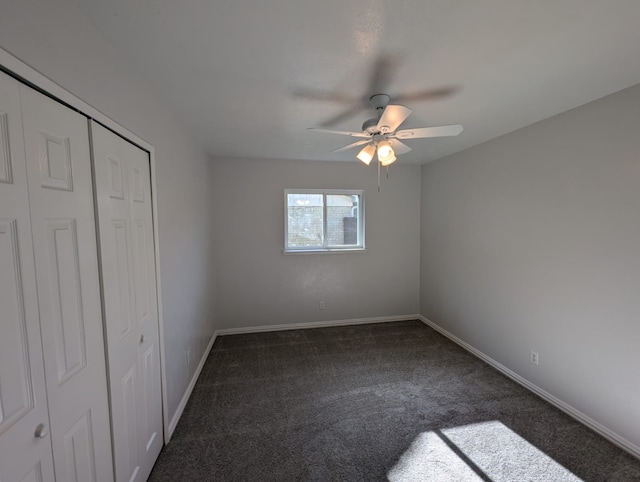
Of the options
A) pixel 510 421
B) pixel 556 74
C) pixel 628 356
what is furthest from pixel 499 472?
pixel 556 74

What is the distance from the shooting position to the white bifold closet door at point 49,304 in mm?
791

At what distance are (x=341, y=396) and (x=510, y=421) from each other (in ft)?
4.35

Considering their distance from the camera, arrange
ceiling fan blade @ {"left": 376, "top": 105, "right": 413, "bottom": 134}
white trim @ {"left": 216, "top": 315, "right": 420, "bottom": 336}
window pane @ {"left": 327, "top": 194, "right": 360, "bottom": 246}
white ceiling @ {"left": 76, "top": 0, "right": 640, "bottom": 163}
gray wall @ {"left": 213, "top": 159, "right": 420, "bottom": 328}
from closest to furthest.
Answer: white ceiling @ {"left": 76, "top": 0, "right": 640, "bottom": 163}, ceiling fan blade @ {"left": 376, "top": 105, "right": 413, "bottom": 134}, gray wall @ {"left": 213, "top": 159, "right": 420, "bottom": 328}, white trim @ {"left": 216, "top": 315, "right": 420, "bottom": 336}, window pane @ {"left": 327, "top": 194, "right": 360, "bottom": 246}

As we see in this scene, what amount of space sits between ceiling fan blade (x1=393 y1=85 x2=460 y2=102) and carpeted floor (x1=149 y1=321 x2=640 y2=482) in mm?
2419

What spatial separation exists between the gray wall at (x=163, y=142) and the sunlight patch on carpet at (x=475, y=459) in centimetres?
180

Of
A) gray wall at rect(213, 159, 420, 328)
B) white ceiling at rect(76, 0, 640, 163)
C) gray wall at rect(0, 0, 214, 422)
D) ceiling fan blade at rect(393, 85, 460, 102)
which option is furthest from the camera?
gray wall at rect(213, 159, 420, 328)

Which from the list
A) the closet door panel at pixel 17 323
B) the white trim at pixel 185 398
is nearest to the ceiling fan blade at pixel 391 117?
the closet door panel at pixel 17 323

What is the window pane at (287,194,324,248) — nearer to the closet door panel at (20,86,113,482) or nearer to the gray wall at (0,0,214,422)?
A: the gray wall at (0,0,214,422)

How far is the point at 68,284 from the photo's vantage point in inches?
40.3

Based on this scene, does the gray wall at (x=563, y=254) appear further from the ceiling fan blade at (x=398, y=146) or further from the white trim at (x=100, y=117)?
the white trim at (x=100, y=117)

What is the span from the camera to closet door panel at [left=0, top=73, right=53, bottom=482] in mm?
769

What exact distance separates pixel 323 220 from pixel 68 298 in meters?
3.13

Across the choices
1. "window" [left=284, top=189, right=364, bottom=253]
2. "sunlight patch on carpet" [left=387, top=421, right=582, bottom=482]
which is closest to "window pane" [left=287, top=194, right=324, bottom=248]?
"window" [left=284, top=189, right=364, bottom=253]

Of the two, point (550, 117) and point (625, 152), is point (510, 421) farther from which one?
point (550, 117)
